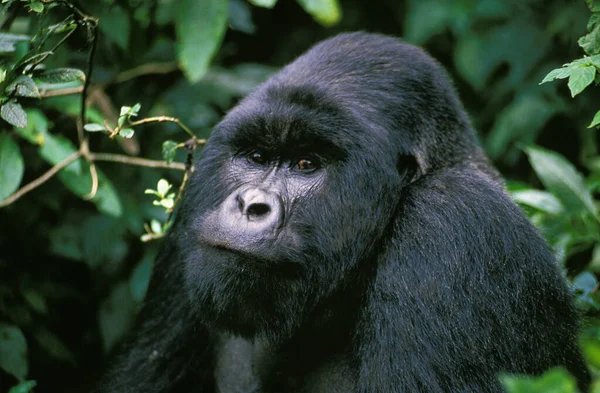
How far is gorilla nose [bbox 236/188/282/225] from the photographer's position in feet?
9.05

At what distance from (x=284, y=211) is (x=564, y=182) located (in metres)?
1.80

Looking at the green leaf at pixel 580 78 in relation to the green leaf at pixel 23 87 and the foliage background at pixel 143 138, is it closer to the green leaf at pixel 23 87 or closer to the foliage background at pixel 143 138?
the foliage background at pixel 143 138

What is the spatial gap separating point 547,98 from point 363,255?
132 inches

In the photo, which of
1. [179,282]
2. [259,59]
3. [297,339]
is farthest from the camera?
[259,59]

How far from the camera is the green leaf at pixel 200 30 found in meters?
4.18

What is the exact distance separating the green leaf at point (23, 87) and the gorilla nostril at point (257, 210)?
3.06ft

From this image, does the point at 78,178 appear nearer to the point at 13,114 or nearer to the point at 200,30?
the point at 200,30

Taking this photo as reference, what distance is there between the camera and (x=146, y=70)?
5.27m

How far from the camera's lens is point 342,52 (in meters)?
3.32

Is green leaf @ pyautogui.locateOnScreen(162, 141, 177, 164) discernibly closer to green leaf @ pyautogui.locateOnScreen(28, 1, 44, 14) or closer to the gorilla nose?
the gorilla nose

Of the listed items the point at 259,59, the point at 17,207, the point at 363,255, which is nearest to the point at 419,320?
the point at 363,255

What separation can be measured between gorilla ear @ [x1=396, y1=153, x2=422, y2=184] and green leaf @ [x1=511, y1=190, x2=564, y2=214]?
992 millimetres

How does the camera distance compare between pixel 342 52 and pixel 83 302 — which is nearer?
pixel 342 52

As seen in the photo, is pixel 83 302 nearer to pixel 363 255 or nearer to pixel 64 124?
pixel 64 124
